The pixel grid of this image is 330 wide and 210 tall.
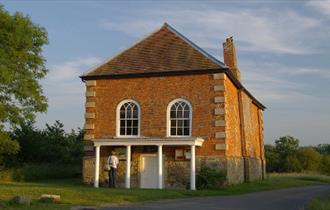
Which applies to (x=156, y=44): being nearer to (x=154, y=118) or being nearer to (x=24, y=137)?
(x=154, y=118)

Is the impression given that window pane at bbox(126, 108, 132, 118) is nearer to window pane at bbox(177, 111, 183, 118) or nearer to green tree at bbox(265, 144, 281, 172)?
window pane at bbox(177, 111, 183, 118)

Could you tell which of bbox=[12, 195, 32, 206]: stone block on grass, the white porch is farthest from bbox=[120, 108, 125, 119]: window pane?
bbox=[12, 195, 32, 206]: stone block on grass

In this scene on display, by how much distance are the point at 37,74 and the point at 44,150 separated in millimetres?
6128

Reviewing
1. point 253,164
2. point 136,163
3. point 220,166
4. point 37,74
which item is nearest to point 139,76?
point 136,163

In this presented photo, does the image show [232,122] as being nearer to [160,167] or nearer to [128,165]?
[160,167]

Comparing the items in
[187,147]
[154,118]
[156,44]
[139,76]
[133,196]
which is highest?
[156,44]

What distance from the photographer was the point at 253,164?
32781 millimetres

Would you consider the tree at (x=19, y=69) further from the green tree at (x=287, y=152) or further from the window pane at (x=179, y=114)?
the green tree at (x=287, y=152)

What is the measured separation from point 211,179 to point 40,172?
43.1 feet

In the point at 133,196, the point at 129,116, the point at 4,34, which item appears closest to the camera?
the point at 133,196

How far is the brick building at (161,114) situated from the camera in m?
24.5

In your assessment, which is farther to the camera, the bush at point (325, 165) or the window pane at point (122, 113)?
the bush at point (325, 165)

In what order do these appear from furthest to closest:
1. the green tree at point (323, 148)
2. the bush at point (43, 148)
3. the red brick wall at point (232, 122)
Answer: the green tree at point (323, 148) → the bush at point (43, 148) → the red brick wall at point (232, 122)

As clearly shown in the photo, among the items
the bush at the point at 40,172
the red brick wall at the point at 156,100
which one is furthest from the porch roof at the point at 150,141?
the bush at the point at 40,172
